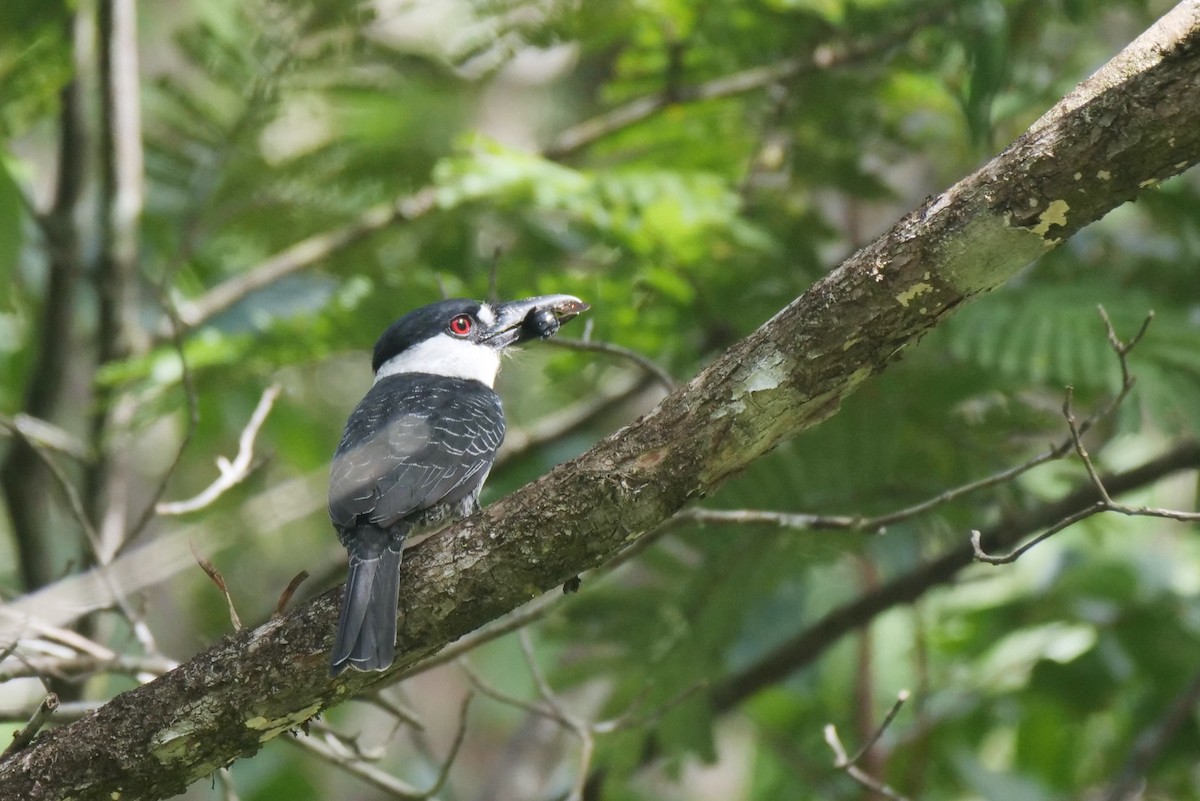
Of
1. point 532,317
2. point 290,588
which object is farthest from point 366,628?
point 532,317

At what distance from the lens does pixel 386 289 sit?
464 cm

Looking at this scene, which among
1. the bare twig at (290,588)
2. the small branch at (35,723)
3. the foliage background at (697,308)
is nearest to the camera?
the small branch at (35,723)

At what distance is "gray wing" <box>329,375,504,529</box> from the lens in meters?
3.44

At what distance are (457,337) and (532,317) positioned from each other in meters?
0.44

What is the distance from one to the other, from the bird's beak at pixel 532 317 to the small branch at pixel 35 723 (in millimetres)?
1798

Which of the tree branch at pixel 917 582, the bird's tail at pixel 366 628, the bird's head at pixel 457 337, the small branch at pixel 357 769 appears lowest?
the tree branch at pixel 917 582

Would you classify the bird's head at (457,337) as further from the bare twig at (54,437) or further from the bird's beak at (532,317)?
the bare twig at (54,437)

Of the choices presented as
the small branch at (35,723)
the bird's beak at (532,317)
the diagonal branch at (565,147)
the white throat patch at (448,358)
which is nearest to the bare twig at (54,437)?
the diagonal branch at (565,147)

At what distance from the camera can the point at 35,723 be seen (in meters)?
2.80

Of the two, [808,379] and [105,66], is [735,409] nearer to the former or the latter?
[808,379]

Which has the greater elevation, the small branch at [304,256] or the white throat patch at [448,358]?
the small branch at [304,256]

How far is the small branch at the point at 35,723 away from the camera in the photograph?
2746 millimetres

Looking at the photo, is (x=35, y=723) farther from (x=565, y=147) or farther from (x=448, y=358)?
(x=565, y=147)

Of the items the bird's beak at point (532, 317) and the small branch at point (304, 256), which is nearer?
the bird's beak at point (532, 317)
